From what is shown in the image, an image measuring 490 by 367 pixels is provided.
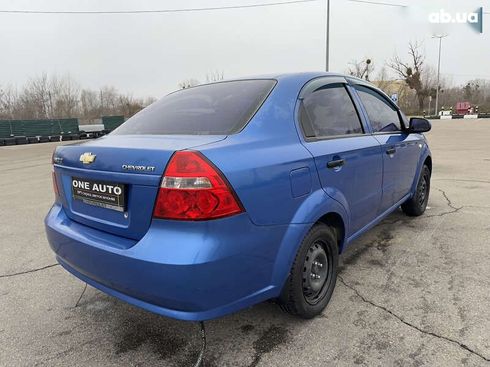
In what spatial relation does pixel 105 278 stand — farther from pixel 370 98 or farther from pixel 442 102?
pixel 442 102

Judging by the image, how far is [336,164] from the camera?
2678mm

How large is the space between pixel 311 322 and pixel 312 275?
1.05 feet

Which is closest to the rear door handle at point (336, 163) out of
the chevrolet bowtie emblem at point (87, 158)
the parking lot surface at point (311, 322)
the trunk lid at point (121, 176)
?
the trunk lid at point (121, 176)

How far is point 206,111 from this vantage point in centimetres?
268

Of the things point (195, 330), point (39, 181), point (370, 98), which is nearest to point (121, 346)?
point (195, 330)

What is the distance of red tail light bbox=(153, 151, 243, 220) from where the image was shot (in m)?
1.89

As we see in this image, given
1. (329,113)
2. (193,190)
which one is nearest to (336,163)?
(329,113)

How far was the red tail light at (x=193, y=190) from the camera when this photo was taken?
6.20 ft

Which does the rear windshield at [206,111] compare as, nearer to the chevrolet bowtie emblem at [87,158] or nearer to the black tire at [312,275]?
the chevrolet bowtie emblem at [87,158]

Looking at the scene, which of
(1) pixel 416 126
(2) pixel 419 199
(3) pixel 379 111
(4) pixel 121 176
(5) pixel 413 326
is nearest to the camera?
(4) pixel 121 176

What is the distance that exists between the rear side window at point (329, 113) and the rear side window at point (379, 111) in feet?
1.01

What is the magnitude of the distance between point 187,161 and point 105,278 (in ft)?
2.81

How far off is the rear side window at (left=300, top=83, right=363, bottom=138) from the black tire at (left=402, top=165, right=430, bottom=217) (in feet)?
6.33

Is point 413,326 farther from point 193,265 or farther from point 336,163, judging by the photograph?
point 193,265
